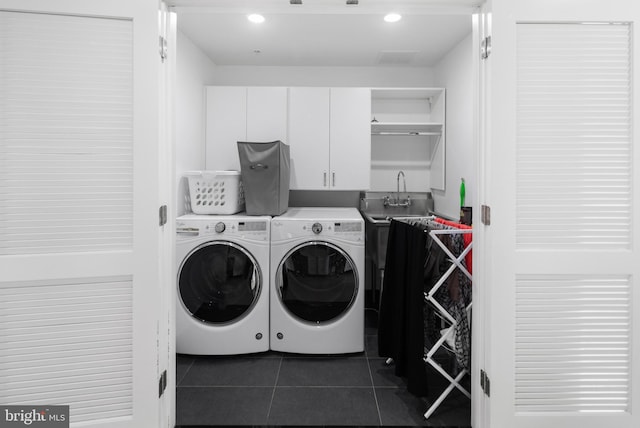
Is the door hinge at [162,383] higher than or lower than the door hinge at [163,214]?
lower

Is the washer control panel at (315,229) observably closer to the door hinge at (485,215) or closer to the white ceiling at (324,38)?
the door hinge at (485,215)

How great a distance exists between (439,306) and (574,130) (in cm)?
101

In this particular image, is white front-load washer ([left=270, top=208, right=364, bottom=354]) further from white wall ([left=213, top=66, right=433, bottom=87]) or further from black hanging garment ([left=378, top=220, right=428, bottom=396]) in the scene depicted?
white wall ([left=213, top=66, right=433, bottom=87])

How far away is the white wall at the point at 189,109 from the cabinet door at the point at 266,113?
405 millimetres

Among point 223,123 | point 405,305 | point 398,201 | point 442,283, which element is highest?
A: point 223,123

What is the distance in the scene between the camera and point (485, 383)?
170 cm

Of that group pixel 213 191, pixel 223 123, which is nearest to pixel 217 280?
pixel 213 191

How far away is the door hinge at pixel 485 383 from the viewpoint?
168cm

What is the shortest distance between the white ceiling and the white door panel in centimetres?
100

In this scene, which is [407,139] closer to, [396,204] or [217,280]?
[396,204]

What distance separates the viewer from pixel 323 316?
2824 mm

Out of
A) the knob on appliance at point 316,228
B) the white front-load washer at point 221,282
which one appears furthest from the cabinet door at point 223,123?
the knob on appliance at point 316,228

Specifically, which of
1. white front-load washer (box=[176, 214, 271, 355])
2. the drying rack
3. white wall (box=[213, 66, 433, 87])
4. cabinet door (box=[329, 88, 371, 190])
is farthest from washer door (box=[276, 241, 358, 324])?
white wall (box=[213, 66, 433, 87])

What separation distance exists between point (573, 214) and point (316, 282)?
1.62m
